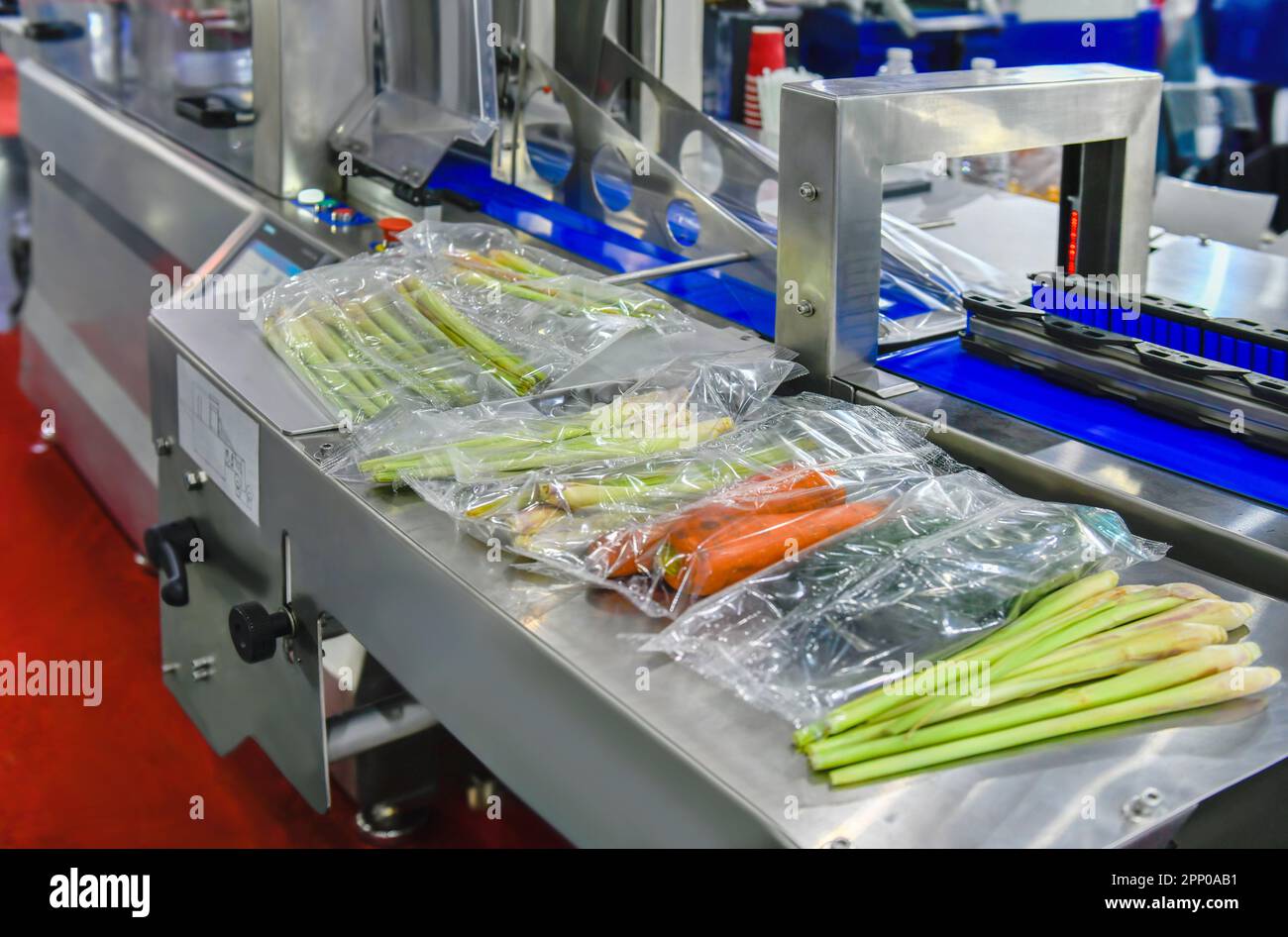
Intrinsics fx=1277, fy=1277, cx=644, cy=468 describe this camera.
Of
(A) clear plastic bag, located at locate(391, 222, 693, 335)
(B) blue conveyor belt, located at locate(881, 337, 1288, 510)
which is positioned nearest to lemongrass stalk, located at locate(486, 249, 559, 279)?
(A) clear plastic bag, located at locate(391, 222, 693, 335)

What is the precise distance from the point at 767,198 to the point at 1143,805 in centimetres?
127

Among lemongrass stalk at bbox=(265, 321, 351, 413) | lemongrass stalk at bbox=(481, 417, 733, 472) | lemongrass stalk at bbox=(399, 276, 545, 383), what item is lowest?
lemongrass stalk at bbox=(481, 417, 733, 472)

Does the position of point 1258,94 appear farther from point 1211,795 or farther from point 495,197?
point 1211,795

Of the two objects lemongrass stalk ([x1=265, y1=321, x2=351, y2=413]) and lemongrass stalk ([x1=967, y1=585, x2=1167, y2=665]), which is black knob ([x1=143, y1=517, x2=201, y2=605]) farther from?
lemongrass stalk ([x1=967, y1=585, x2=1167, y2=665])

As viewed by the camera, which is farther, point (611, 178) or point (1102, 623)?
point (611, 178)

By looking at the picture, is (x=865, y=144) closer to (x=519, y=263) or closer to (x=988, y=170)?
(x=519, y=263)

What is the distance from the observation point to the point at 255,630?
4.41 ft

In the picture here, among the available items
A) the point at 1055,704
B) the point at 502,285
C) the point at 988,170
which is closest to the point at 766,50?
the point at 988,170

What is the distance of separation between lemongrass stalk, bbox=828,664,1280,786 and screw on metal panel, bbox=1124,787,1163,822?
7 centimetres

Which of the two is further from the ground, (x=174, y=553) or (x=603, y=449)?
(x=603, y=449)

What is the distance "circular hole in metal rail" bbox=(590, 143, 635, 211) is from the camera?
1.89m

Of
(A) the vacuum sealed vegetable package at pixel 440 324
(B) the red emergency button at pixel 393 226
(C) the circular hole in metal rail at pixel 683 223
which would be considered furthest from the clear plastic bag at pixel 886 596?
(B) the red emergency button at pixel 393 226

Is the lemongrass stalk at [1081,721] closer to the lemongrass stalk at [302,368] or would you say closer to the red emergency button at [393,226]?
the lemongrass stalk at [302,368]

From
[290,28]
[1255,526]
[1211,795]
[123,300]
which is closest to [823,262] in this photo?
[1255,526]
